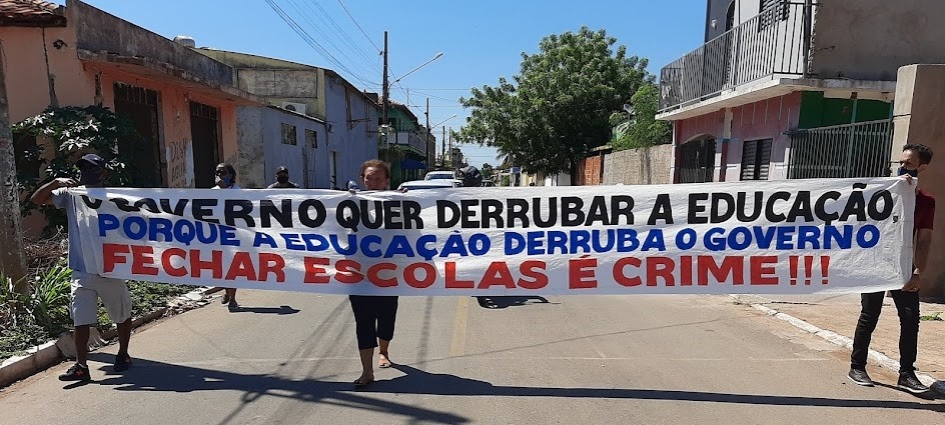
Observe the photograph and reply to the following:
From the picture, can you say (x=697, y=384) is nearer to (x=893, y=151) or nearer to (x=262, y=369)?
(x=262, y=369)

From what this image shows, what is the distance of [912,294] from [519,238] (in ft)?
9.47

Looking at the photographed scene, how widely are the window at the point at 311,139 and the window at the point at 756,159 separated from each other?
17.5 metres

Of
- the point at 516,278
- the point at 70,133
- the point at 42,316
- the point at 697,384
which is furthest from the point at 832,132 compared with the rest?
the point at 70,133

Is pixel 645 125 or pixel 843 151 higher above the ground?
pixel 645 125

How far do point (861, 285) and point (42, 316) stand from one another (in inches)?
278

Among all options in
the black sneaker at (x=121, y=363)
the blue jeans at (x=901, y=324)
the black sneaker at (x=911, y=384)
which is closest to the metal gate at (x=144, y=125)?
the black sneaker at (x=121, y=363)

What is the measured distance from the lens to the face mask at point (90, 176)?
14.9ft

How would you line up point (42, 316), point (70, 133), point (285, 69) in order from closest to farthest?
point (42, 316) → point (70, 133) → point (285, 69)

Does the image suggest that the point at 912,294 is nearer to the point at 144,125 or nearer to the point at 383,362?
the point at 383,362

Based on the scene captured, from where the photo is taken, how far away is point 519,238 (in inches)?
175

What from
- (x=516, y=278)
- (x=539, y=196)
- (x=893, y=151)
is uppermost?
(x=893, y=151)

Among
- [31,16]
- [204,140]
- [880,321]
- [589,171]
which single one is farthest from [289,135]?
[880,321]

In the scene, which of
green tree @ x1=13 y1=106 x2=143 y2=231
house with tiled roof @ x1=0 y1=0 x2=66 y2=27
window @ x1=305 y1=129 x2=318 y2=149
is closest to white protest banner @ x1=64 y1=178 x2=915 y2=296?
green tree @ x1=13 y1=106 x2=143 y2=231

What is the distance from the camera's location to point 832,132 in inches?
359
